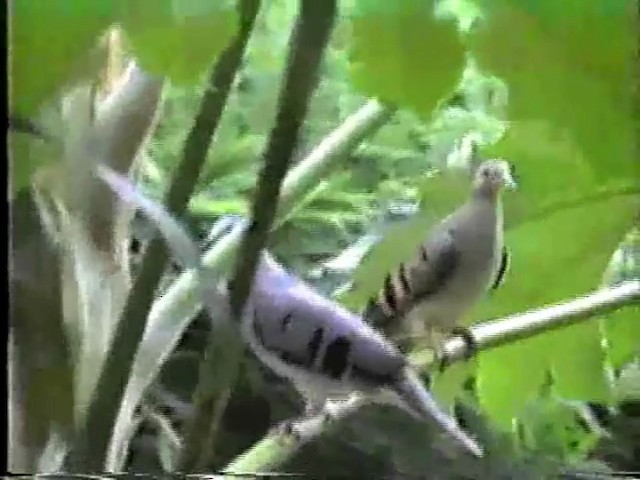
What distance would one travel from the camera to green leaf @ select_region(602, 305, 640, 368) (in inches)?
42.4

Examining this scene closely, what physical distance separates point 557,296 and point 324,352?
28cm

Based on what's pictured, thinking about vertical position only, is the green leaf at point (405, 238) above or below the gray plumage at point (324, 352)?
above

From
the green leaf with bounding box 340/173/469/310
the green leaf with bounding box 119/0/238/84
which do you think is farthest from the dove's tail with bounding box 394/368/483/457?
the green leaf with bounding box 119/0/238/84

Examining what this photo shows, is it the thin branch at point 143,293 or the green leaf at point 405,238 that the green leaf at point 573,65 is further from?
the thin branch at point 143,293

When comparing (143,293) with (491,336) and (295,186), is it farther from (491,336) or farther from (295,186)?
(491,336)

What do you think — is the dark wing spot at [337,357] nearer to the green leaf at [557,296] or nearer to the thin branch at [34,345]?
the green leaf at [557,296]

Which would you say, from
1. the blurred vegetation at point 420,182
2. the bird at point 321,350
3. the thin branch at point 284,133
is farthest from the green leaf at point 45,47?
the bird at point 321,350

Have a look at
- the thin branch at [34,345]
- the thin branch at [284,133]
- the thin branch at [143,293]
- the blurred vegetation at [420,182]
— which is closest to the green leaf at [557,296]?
the blurred vegetation at [420,182]

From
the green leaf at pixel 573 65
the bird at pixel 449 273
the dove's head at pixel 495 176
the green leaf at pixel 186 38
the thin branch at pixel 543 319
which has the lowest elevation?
the thin branch at pixel 543 319

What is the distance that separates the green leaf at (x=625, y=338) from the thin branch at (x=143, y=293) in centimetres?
52

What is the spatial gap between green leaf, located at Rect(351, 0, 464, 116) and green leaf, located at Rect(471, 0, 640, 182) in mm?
38

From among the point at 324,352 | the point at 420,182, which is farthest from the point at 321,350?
the point at 420,182

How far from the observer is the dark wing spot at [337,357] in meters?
1.10

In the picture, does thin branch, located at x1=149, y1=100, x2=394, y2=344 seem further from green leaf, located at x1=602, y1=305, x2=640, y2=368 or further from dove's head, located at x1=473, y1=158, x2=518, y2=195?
green leaf, located at x1=602, y1=305, x2=640, y2=368
